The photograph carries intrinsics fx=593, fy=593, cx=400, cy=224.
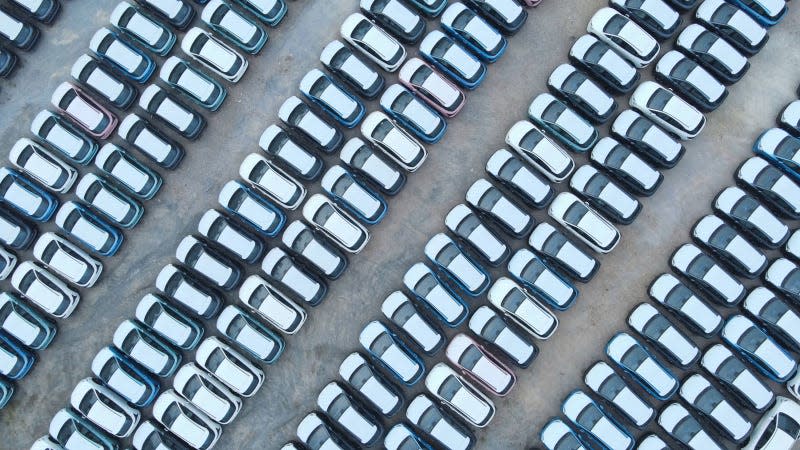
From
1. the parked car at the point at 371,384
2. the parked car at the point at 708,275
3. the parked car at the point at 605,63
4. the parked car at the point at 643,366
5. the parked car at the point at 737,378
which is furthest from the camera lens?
the parked car at the point at 605,63

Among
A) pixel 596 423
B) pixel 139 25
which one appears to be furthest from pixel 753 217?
pixel 139 25

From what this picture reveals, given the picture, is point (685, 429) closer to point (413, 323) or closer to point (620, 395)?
point (620, 395)

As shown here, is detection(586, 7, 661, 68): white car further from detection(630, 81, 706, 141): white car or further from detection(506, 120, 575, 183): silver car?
detection(506, 120, 575, 183): silver car

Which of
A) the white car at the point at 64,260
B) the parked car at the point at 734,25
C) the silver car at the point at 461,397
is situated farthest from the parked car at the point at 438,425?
the parked car at the point at 734,25

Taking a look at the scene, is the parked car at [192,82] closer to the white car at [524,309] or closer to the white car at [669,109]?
the white car at [524,309]

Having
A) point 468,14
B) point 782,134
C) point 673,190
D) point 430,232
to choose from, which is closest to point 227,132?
point 430,232

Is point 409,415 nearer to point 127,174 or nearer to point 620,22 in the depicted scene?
point 127,174
